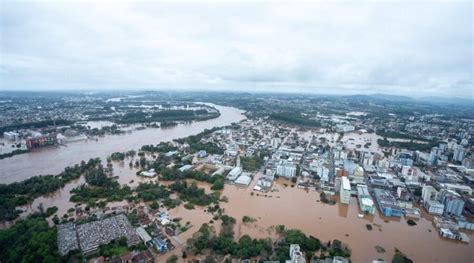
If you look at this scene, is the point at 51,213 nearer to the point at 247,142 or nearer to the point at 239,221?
the point at 239,221

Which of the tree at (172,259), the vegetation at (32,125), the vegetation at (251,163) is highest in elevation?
the vegetation at (32,125)

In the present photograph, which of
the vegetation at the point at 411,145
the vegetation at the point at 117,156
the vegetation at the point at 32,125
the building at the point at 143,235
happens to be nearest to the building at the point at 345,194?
the building at the point at 143,235

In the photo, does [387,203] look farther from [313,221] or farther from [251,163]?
[251,163]

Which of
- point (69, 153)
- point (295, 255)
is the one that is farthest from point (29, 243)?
point (69, 153)

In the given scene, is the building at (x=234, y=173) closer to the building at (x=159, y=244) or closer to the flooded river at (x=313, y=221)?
the flooded river at (x=313, y=221)

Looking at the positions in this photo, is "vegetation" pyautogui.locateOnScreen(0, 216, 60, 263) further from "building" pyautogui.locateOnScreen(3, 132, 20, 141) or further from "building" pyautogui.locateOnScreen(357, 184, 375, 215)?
"building" pyautogui.locateOnScreen(3, 132, 20, 141)

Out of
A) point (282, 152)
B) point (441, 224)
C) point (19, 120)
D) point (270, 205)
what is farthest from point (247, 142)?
point (19, 120)

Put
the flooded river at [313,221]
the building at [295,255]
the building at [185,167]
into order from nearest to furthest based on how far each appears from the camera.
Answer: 1. the building at [295,255]
2. the flooded river at [313,221]
3. the building at [185,167]
